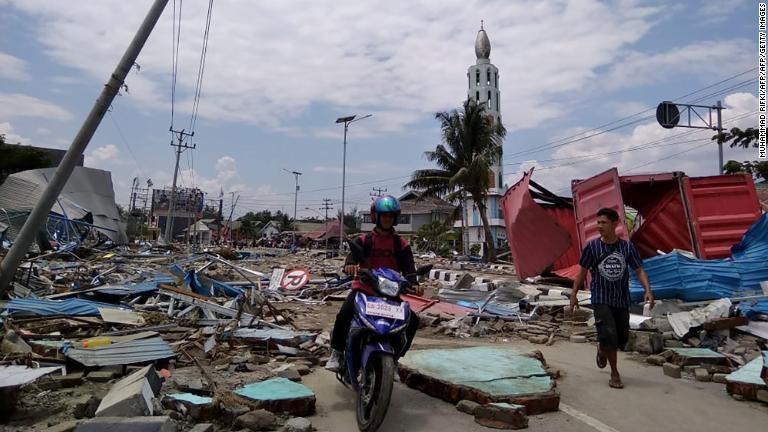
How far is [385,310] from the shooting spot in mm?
3621

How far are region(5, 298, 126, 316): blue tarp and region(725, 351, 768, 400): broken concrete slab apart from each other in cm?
730

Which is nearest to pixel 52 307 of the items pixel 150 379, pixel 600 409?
pixel 150 379

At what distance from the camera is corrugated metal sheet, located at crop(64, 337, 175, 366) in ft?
15.1

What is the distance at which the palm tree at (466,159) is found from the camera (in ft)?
88.6

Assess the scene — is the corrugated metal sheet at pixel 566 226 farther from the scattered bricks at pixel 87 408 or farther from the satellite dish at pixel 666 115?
the scattered bricks at pixel 87 408

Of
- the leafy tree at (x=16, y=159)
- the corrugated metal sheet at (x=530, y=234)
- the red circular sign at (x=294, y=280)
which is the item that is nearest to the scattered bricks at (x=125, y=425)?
the red circular sign at (x=294, y=280)

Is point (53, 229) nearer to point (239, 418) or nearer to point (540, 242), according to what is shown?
point (540, 242)

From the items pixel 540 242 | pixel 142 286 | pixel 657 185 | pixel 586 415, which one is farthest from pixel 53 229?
pixel 586 415

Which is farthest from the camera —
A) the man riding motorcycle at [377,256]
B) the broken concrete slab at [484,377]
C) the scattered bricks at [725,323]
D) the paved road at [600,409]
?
the scattered bricks at [725,323]

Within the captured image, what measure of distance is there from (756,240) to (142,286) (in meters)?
10.3

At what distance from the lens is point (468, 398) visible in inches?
161

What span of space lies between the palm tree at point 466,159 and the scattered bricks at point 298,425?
77.6 ft

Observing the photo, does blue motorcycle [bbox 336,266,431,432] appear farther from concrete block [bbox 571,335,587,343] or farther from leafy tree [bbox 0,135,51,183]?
leafy tree [bbox 0,135,51,183]

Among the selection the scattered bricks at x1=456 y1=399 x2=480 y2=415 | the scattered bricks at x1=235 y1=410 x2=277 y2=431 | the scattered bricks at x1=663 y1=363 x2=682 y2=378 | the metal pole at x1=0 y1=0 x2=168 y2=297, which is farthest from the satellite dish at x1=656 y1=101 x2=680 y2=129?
the scattered bricks at x1=235 y1=410 x2=277 y2=431
